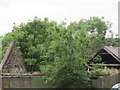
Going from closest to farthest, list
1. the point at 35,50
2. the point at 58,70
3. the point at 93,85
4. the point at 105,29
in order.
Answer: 1. the point at 58,70
2. the point at 93,85
3. the point at 35,50
4. the point at 105,29

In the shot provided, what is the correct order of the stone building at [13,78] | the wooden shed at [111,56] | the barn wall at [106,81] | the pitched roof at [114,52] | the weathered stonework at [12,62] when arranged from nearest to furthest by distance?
the stone building at [13,78] → the barn wall at [106,81] → the weathered stonework at [12,62] → the pitched roof at [114,52] → the wooden shed at [111,56]

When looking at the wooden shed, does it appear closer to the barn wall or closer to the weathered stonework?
the barn wall

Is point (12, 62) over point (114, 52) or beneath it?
beneath

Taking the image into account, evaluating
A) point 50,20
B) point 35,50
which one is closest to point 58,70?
point 35,50

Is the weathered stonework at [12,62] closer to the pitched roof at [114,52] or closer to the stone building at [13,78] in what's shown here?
the stone building at [13,78]

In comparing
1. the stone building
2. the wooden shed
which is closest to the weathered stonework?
the stone building

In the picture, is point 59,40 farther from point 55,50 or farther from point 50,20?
point 50,20

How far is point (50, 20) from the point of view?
33.6 meters

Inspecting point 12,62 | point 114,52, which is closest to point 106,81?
point 12,62

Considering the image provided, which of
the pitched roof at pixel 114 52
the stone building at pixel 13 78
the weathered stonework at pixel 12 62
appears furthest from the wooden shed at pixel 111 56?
the stone building at pixel 13 78

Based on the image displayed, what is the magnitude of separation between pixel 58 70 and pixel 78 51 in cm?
146

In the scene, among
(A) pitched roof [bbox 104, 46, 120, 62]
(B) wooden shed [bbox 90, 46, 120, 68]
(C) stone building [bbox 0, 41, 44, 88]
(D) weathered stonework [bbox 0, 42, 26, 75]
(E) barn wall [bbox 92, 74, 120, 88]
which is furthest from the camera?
(B) wooden shed [bbox 90, 46, 120, 68]

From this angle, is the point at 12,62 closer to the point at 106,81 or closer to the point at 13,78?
the point at 13,78

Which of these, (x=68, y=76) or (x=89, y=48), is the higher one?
(x=89, y=48)
